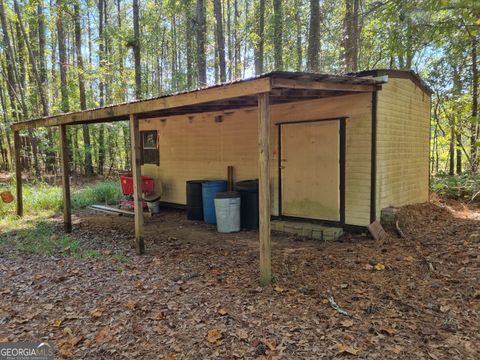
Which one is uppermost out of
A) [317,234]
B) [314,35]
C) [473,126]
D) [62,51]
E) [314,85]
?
[62,51]

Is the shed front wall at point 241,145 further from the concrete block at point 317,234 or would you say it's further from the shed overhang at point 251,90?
the concrete block at point 317,234

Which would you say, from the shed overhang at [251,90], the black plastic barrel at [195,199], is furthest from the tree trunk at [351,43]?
the black plastic barrel at [195,199]

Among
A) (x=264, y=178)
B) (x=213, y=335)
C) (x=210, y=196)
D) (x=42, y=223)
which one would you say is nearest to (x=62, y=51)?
(x=42, y=223)

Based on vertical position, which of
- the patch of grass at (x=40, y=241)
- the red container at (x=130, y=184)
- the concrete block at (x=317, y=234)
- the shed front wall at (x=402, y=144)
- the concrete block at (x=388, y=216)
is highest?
the shed front wall at (x=402, y=144)

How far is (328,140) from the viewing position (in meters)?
5.81

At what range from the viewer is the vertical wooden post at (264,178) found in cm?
363

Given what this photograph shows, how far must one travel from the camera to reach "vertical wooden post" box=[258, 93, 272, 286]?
3.63 metres

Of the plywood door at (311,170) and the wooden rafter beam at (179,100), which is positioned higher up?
the wooden rafter beam at (179,100)

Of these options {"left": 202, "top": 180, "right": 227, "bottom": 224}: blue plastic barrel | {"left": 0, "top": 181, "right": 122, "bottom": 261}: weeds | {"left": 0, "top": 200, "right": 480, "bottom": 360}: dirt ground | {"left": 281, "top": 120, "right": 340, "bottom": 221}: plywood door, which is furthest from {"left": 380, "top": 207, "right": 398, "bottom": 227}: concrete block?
{"left": 0, "top": 181, "right": 122, "bottom": 261}: weeds

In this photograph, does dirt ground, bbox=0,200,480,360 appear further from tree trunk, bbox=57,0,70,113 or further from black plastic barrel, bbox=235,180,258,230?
tree trunk, bbox=57,0,70,113

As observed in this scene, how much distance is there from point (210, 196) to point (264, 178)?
139 inches

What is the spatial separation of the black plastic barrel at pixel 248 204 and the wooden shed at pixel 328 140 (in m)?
0.41

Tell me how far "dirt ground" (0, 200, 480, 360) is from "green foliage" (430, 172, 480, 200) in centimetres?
354

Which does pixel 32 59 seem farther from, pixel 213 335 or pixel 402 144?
pixel 213 335
